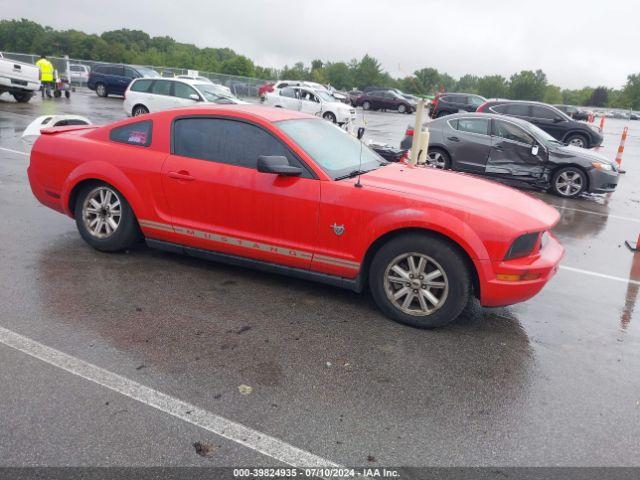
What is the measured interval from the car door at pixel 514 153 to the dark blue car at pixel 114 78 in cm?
2343

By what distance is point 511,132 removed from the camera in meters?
10.8

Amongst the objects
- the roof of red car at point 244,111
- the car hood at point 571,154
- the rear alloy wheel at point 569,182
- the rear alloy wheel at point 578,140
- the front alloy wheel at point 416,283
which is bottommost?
the front alloy wheel at point 416,283

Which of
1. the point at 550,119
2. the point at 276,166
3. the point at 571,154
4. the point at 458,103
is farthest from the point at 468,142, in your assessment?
the point at 458,103

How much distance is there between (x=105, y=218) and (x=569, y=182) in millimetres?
8941

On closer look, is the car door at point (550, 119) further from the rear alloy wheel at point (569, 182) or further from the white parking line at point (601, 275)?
the white parking line at point (601, 275)

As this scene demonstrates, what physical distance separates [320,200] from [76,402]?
7.46ft

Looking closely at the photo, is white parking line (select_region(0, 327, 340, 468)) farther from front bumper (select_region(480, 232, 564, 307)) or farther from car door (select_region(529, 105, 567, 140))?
car door (select_region(529, 105, 567, 140))

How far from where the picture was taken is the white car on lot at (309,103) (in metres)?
23.2

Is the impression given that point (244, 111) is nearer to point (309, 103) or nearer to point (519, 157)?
point (519, 157)

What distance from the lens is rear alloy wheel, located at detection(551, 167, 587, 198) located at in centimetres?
1052

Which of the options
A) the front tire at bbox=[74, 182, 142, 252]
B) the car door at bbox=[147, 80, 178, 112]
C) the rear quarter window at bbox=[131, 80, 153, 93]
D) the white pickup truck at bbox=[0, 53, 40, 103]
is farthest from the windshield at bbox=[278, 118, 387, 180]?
the white pickup truck at bbox=[0, 53, 40, 103]

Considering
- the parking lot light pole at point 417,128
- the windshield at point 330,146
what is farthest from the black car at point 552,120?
A: the windshield at point 330,146

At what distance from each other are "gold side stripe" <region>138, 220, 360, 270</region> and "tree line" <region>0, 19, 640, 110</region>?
7534 cm

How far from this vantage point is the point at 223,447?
2.70 metres
